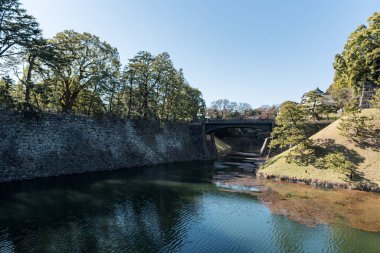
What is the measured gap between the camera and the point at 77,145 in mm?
34906

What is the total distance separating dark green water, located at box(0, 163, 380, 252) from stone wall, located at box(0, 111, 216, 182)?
3.16m

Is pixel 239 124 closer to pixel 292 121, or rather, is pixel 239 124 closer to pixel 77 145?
pixel 292 121

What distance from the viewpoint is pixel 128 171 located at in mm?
38094

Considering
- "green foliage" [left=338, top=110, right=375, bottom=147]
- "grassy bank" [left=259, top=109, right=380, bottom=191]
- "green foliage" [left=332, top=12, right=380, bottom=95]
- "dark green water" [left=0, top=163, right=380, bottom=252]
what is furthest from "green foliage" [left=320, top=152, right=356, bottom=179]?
"green foliage" [left=332, top=12, right=380, bottom=95]

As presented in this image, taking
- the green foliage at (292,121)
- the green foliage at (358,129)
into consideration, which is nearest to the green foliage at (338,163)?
the green foliage at (358,129)

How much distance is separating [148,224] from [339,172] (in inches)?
995

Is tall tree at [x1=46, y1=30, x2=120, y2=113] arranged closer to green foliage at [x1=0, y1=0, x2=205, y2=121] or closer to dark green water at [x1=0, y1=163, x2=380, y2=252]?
green foliage at [x1=0, y1=0, x2=205, y2=121]

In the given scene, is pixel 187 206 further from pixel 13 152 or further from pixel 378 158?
pixel 378 158

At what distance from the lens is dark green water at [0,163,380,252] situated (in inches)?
568

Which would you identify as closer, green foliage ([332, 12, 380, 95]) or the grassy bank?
the grassy bank

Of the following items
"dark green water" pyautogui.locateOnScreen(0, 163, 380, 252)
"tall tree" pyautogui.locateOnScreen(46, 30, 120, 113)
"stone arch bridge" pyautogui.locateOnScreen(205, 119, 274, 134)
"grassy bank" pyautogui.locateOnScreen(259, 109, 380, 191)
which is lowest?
"dark green water" pyautogui.locateOnScreen(0, 163, 380, 252)

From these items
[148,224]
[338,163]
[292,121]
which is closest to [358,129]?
[338,163]

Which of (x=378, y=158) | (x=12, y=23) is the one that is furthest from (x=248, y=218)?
(x=12, y=23)

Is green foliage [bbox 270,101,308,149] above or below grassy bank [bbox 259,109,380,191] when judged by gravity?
above
